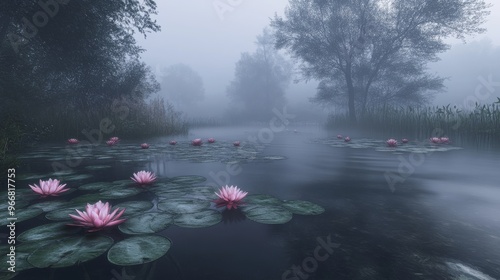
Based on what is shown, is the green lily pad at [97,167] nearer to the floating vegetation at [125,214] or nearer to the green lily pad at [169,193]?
the floating vegetation at [125,214]

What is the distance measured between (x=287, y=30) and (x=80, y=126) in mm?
19208

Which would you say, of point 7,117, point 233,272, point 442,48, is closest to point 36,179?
point 233,272

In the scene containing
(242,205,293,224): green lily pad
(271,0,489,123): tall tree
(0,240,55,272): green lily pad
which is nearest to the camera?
(0,240,55,272): green lily pad

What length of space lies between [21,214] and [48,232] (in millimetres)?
801

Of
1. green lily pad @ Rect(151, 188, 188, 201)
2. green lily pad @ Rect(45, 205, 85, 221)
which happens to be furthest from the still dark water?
green lily pad @ Rect(45, 205, 85, 221)

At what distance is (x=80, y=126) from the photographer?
11922mm

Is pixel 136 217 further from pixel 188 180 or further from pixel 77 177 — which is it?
pixel 77 177

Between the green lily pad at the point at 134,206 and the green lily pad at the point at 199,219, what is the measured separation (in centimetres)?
48

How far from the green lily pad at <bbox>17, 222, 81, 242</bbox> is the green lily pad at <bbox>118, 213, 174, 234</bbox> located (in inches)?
17.0

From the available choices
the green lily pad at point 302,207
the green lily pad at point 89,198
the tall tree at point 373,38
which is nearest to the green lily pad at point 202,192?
the green lily pad at point 302,207

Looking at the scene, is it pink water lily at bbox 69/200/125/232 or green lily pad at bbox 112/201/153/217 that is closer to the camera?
pink water lily at bbox 69/200/125/232

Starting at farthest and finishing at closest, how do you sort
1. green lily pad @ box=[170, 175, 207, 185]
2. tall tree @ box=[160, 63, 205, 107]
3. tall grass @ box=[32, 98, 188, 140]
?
tall tree @ box=[160, 63, 205, 107] → tall grass @ box=[32, 98, 188, 140] → green lily pad @ box=[170, 175, 207, 185]

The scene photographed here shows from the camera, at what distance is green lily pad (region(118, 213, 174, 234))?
236 centimetres

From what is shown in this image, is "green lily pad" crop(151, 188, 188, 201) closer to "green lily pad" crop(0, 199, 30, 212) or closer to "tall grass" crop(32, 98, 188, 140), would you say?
"green lily pad" crop(0, 199, 30, 212)
